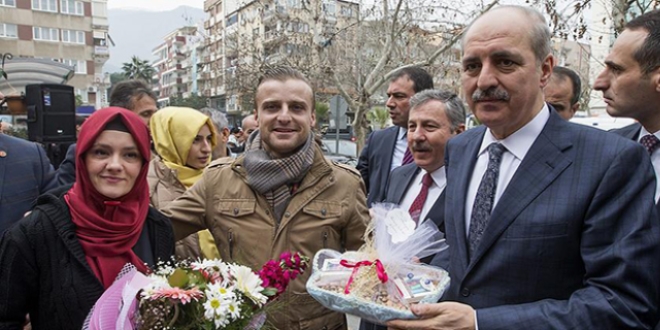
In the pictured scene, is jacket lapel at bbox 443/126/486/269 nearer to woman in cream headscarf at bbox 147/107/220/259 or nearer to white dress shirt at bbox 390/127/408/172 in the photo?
woman in cream headscarf at bbox 147/107/220/259

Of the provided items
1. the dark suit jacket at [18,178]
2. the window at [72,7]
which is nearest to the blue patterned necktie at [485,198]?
the dark suit jacket at [18,178]

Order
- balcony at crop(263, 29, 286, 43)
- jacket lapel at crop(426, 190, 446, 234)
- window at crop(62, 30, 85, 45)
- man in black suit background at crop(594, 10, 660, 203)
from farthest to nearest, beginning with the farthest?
window at crop(62, 30, 85, 45), balcony at crop(263, 29, 286, 43), jacket lapel at crop(426, 190, 446, 234), man in black suit background at crop(594, 10, 660, 203)

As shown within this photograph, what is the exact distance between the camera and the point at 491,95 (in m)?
1.74

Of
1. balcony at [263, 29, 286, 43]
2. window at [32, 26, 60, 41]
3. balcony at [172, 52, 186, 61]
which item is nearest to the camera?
balcony at [263, 29, 286, 43]

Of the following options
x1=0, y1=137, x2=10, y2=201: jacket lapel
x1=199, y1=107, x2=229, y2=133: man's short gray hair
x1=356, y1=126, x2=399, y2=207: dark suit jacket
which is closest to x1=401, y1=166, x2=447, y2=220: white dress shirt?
x1=356, y1=126, x2=399, y2=207: dark suit jacket

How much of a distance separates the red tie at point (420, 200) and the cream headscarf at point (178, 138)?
5.06ft

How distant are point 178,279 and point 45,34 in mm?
50773

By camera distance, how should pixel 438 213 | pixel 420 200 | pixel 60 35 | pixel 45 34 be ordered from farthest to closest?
pixel 60 35 → pixel 45 34 → pixel 420 200 → pixel 438 213

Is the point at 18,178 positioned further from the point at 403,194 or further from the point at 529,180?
the point at 529,180

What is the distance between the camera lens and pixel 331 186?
95.3 inches

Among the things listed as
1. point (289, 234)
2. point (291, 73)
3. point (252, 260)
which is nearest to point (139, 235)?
point (252, 260)

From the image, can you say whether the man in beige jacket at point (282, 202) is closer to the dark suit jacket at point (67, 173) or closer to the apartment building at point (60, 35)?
the dark suit jacket at point (67, 173)

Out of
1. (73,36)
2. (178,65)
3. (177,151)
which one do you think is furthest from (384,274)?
(178,65)

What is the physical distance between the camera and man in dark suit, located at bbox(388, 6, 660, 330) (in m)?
1.47
